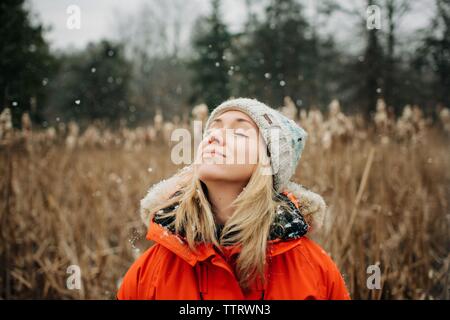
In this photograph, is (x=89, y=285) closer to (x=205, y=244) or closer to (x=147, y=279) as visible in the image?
(x=147, y=279)

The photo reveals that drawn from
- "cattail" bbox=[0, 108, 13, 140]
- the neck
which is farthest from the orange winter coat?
"cattail" bbox=[0, 108, 13, 140]

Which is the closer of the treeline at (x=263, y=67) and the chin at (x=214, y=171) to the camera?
the chin at (x=214, y=171)

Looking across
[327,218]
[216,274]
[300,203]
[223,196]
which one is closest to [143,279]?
[216,274]

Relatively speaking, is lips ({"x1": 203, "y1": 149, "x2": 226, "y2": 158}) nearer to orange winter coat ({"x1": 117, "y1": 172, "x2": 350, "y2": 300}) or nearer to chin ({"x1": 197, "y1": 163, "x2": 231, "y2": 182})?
chin ({"x1": 197, "y1": 163, "x2": 231, "y2": 182})

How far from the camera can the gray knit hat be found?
1232 millimetres

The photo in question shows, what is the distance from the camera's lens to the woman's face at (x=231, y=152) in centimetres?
111

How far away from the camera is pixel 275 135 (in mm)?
1234

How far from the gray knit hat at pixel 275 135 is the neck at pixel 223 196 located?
156mm

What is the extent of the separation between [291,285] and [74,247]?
1.77 meters

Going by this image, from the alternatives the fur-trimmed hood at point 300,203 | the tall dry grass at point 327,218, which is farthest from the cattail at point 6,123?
the fur-trimmed hood at point 300,203

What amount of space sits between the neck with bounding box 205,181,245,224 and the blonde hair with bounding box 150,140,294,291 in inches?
1.1

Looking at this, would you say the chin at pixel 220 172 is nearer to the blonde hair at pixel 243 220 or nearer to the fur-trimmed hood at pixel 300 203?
the blonde hair at pixel 243 220

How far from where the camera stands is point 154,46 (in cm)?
1602

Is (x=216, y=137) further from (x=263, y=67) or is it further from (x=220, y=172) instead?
(x=263, y=67)
